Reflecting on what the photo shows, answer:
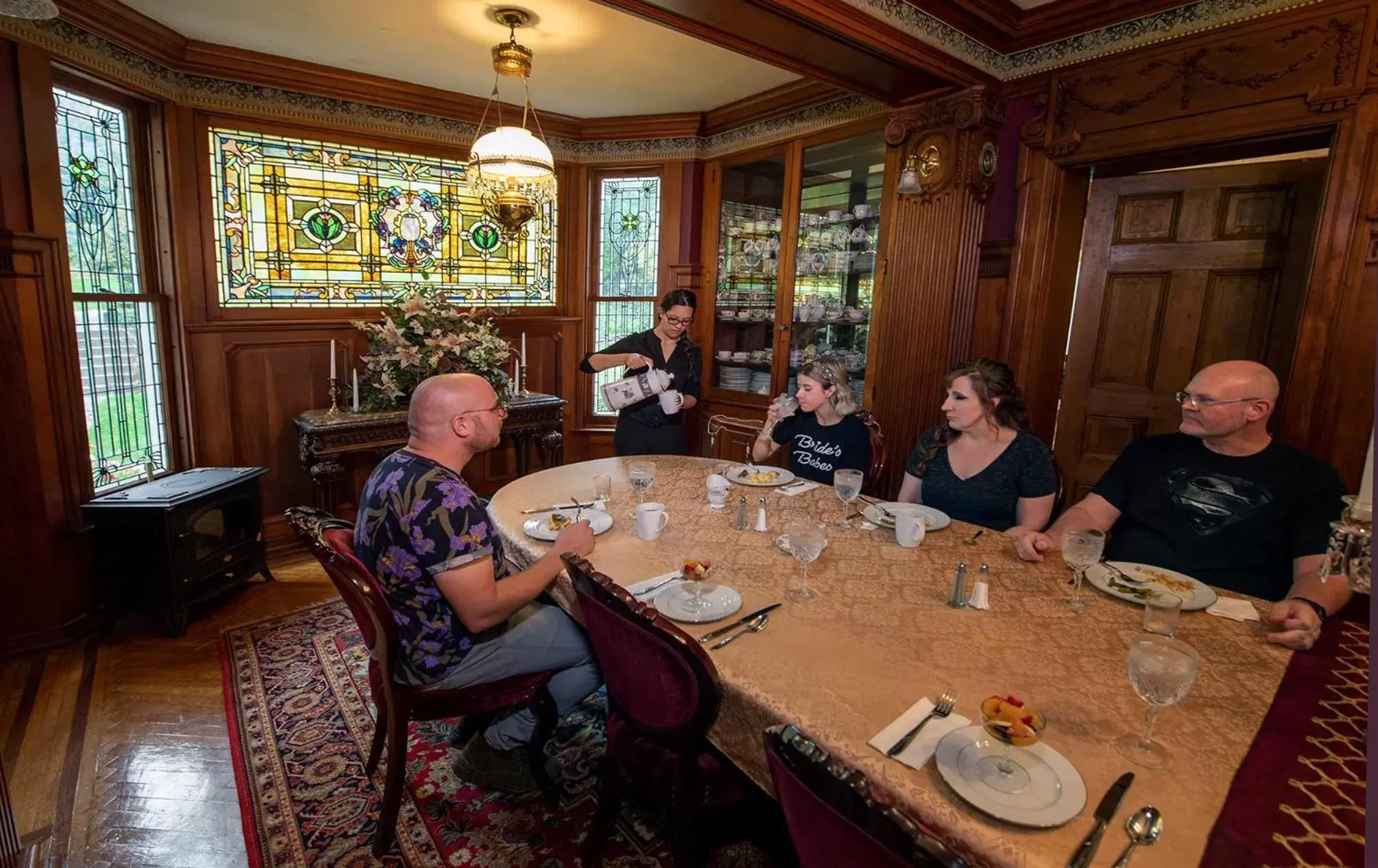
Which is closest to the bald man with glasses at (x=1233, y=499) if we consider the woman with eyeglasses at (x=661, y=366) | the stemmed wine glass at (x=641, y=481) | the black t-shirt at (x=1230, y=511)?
the black t-shirt at (x=1230, y=511)

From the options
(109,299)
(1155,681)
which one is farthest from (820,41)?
(109,299)

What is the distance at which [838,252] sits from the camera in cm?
389

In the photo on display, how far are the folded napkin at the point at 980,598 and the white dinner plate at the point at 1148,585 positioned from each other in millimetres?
309

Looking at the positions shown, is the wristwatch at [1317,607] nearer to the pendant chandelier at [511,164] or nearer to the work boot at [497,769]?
the work boot at [497,769]

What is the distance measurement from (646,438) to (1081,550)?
7.58 ft

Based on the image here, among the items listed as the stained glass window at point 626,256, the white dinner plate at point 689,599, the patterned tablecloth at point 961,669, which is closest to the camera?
the patterned tablecloth at point 961,669

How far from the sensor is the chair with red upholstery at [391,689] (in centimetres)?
159

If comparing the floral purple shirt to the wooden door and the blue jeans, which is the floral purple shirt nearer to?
the blue jeans

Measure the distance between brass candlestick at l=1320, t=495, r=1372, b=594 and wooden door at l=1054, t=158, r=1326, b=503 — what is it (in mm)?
2164

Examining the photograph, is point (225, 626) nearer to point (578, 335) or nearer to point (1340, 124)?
point (578, 335)

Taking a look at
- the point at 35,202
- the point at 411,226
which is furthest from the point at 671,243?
the point at 35,202

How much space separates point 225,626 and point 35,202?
1836mm

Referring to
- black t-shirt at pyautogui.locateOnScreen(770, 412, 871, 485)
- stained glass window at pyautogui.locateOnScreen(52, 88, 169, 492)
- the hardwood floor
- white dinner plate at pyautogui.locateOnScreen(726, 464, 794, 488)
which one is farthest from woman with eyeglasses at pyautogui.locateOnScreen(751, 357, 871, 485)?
stained glass window at pyautogui.locateOnScreen(52, 88, 169, 492)

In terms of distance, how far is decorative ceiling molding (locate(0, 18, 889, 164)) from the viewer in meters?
2.84
